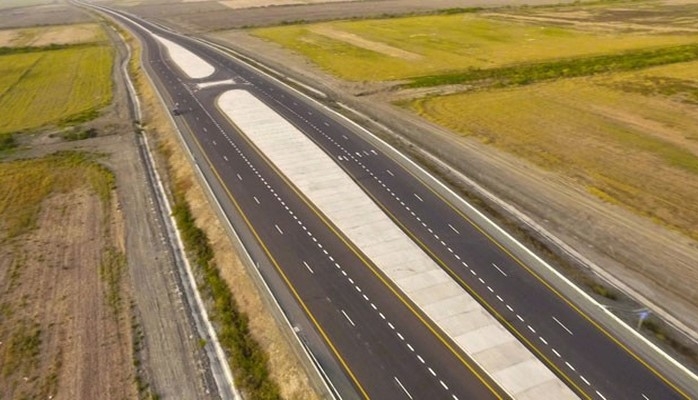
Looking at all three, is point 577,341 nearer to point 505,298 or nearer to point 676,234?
point 505,298

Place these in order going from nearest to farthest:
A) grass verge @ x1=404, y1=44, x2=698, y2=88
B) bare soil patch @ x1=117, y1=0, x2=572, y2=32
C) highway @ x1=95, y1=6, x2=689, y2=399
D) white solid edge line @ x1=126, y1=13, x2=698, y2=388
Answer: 1. highway @ x1=95, y1=6, x2=689, y2=399
2. white solid edge line @ x1=126, y1=13, x2=698, y2=388
3. grass verge @ x1=404, y1=44, x2=698, y2=88
4. bare soil patch @ x1=117, y1=0, x2=572, y2=32

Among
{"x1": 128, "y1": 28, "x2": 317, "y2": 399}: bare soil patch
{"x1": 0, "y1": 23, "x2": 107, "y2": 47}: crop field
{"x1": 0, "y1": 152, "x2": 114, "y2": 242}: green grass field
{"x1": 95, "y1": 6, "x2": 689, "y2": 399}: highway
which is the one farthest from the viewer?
{"x1": 0, "y1": 23, "x2": 107, "y2": 47}: crop field

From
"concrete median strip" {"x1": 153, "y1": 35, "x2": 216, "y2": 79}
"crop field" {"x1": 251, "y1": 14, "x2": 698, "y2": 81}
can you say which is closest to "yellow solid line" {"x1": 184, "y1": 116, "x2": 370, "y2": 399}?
"crop field" {"x1": 251, "y1": 14, "x2": 698, "y2": 81}

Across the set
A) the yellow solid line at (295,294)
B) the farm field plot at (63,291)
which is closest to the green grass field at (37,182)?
the farm field plot at (63,291)

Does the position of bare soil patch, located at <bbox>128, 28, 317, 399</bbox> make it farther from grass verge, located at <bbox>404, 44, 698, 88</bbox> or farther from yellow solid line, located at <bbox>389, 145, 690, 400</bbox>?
grass verge, located at <bbox>404, 44, 698, 88</bbox>

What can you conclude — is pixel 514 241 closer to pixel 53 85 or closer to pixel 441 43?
pixel 441 43
